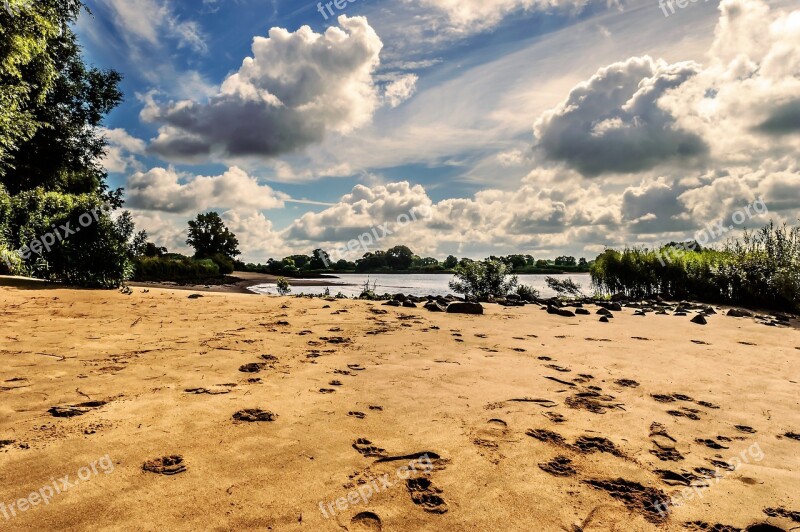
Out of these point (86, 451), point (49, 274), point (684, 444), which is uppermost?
point (49, 274)

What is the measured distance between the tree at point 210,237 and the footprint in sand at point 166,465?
44.9 meters

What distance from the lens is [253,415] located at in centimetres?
326

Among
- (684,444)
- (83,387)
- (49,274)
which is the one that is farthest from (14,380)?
(49,274)

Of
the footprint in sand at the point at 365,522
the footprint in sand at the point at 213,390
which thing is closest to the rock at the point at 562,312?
the footprint in sand at the point at 213,390

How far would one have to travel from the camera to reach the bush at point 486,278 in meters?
18.0

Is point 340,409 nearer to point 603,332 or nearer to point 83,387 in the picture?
point 83,387

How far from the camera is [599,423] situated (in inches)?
135

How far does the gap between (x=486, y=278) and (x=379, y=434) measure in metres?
15.7

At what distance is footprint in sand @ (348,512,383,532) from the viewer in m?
1.99

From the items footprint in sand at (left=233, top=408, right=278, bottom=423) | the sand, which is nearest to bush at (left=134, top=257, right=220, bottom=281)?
the sand

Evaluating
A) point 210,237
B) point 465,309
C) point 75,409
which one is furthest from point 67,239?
point 210,237

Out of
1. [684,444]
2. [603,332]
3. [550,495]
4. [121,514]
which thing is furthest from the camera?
[603,332]

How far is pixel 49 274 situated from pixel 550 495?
15020mm

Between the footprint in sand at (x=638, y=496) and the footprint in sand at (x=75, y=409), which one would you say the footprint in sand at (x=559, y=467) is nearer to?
the footprint in sand at (x=638, y=496)
